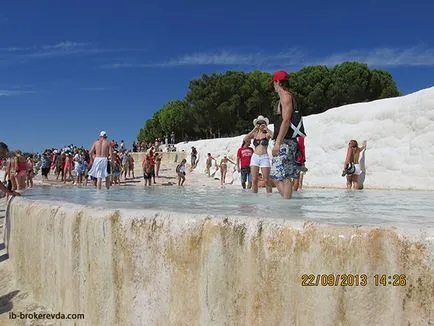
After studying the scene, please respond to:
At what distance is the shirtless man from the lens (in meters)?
9.55

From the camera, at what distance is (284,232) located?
9.70 ft

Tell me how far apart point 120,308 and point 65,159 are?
67.3 feet

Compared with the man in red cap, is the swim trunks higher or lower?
lower

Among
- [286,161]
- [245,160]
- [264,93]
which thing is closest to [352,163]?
[245,160]

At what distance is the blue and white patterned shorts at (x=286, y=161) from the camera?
5.36 m

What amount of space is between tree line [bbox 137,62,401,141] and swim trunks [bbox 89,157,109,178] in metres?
40.3

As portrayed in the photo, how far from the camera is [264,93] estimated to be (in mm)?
52219

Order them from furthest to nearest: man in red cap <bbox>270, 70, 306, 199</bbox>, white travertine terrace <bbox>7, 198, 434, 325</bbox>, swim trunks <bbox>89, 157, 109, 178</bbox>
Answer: swim trunks <bbox>89, 157, 109, 178</bbox>, man in red cap <bbox>270, 70, 306, 199</bbox>, white travertine terrace <bbox>7, 198, 434, 325</bbox>

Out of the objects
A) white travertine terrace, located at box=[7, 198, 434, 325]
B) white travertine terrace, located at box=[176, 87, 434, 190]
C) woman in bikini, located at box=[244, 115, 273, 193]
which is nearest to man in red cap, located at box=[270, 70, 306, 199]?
woman in bikini, located at box=[244, 115, 273, 193]

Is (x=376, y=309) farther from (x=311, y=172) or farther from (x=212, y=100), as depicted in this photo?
(x=212, y=100)

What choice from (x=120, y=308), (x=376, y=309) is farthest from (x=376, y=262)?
(x=120, y=308)

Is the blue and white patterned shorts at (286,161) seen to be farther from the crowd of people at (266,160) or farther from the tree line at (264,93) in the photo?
the tree line at (264,93)

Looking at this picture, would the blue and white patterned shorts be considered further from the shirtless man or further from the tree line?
the tree line

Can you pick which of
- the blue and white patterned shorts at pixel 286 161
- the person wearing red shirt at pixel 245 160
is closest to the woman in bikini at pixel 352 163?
the person wearing red shirt at pixel 245 160
